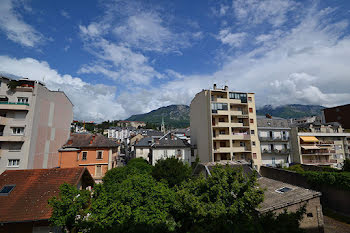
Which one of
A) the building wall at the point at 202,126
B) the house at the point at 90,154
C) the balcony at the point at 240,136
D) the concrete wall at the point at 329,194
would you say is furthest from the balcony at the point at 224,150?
the house at the point at 90,154

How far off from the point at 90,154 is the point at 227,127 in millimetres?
29047

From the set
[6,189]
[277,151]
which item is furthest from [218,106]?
[6,189]

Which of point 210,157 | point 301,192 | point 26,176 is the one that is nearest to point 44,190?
point 26,176

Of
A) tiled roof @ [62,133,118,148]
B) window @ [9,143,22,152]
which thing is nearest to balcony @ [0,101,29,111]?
window @ [9,143,22,152]

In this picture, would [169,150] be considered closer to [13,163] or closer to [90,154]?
[90,154]

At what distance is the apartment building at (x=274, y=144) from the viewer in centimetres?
3894

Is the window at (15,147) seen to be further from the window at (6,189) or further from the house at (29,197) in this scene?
the window at (6,189)

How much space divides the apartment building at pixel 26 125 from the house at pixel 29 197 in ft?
45.5

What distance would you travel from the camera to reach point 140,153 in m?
47.3

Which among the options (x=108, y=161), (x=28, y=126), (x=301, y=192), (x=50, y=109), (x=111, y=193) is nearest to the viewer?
(x=111, y=193)

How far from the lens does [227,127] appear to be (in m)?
37.8

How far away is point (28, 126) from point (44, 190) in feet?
A: 60.2

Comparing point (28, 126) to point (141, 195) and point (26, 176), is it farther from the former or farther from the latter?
point (141, 195)

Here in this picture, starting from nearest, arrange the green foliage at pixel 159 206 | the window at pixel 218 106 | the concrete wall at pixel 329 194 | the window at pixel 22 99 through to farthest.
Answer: the green foliage at pixel 159 206 → the concrete wall at pixel 329 194 → the window at pixel 22 99 → the window at pixel 218 106
